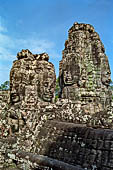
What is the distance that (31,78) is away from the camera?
5957 mm

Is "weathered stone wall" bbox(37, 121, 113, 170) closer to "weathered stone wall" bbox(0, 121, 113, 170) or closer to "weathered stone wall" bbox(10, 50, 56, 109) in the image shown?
"weathered stone wall" bbox(0, 121, 113, 170)

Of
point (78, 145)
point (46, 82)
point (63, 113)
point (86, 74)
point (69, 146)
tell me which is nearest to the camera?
point (78, 145)

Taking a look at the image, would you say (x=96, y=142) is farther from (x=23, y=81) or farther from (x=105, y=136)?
(x=23, y=81)

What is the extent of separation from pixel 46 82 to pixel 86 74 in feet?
7.10

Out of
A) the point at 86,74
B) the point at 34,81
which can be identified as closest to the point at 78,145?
the point at 34,81

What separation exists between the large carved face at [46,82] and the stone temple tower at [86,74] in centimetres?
98

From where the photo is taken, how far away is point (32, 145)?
391 centimetres

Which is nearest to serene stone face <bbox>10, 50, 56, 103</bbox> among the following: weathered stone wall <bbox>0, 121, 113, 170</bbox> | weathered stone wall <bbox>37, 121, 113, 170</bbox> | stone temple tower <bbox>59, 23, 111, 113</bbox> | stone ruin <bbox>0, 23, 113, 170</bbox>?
stone ruin <bbox>0, 23, 113, 170</bbox>

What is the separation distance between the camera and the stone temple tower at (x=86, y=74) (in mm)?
6641

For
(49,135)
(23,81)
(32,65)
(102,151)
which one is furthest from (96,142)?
(32,65)

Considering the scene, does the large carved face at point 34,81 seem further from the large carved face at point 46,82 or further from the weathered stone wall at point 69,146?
the weathered stone wall at point 69,146

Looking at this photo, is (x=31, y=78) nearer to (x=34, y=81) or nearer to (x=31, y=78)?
(x=31, y=78)

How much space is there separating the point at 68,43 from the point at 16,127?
16.5ft

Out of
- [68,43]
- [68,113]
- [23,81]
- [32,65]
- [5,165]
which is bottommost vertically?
[5,165]
